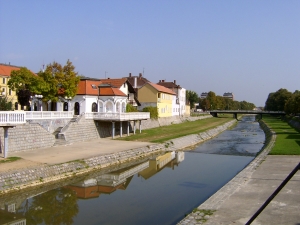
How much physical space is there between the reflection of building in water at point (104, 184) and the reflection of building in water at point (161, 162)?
41.6 inches

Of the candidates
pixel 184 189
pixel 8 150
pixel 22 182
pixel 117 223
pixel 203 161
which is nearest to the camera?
pixel 117 223

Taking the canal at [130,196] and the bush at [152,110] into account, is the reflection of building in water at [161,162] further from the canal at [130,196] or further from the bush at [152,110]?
the bush at [152,110]

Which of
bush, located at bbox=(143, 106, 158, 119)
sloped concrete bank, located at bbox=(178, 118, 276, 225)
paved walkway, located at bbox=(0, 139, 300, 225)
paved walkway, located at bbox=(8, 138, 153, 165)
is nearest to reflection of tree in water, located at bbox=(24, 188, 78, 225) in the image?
paved walkway, located at bbox=(8, 138, 153, 165)

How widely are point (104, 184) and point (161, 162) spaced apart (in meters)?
9.58

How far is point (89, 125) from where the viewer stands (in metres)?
37.0

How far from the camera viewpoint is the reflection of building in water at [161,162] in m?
25.0

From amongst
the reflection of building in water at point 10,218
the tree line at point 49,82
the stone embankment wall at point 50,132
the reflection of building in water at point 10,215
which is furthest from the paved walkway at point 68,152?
the tree line at point 49,82

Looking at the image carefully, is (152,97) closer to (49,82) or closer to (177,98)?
(177,98)

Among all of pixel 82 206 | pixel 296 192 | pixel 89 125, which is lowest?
pixel 82 206

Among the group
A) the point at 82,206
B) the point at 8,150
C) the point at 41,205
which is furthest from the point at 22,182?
the point at 8,150

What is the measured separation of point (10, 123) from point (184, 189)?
1268 centimetres

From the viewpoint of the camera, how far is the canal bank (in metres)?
11.7

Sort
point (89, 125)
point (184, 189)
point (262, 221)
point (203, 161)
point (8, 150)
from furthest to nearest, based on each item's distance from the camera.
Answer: point (89, 125), point (203, 161), point (8, 150), point (184, 189), point (262, 221)

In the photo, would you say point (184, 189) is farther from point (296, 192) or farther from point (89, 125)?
point (89, 125)
